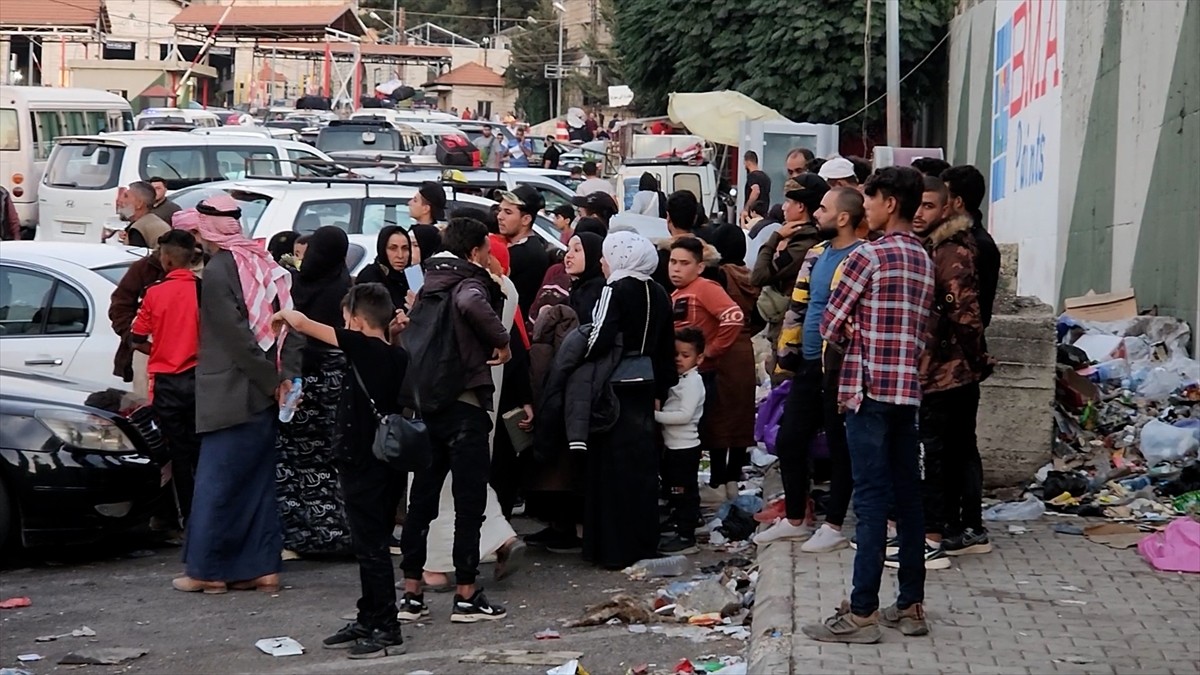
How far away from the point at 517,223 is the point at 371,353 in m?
3.15

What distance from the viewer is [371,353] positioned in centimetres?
675

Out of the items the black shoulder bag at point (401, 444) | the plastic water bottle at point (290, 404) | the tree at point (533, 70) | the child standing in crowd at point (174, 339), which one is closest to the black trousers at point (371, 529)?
the black shoulder bag at point (401, 444)

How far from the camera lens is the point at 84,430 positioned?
850cm

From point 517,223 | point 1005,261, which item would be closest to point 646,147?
point 1005,261

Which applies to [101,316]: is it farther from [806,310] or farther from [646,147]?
[646,147]

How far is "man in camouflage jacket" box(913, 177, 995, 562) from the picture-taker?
7316 millimetres

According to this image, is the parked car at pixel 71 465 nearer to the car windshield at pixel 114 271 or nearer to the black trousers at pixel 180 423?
the black trousers at pixel 180 423

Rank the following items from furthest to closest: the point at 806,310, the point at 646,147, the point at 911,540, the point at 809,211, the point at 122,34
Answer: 1. the point at 122,34
2. the point at 646,147
3. the point at 809,211
4. the point at 806,310
5. the point at 911,540

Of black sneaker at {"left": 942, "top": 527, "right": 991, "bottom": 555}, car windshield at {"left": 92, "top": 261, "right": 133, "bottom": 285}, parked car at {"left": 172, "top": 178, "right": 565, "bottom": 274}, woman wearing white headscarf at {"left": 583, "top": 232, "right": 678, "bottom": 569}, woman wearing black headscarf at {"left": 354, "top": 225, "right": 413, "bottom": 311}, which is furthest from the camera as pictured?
parked car at {"left": 172, "top": 178, "right": 565, "bottom": 274}

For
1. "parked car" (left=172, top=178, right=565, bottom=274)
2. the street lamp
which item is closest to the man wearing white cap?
"parked car" (left=172, top=178, right=565, bottom=274)

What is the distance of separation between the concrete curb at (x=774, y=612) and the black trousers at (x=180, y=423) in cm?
303

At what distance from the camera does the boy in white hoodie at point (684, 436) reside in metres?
8.70

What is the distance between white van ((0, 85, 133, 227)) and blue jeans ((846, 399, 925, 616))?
18.5 m

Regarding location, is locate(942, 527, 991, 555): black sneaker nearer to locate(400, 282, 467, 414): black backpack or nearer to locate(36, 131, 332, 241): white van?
locate(400, 282, 467, 414): black backpack
